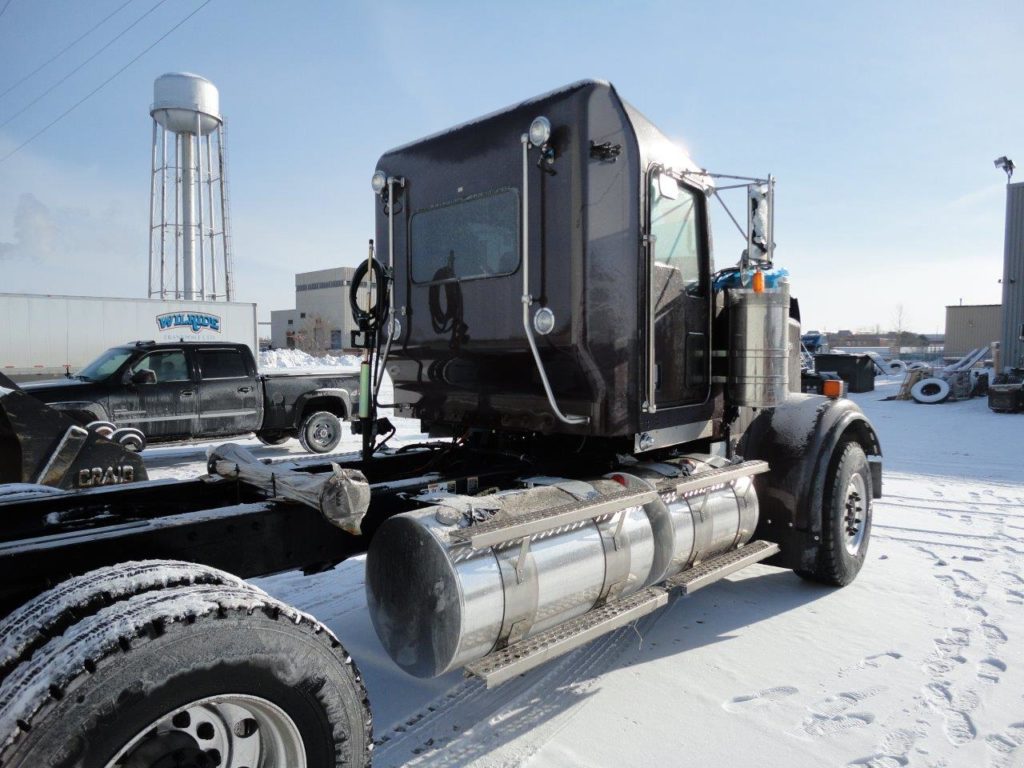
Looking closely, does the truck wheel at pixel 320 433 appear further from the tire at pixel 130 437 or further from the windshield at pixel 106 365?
the windshield at pixel 106 365

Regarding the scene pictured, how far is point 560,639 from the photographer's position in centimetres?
313

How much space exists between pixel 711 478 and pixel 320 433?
29.1 ft

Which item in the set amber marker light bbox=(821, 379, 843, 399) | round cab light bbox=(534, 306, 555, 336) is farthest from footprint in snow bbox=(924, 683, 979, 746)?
round cab light bbox=(534, 306, 555, 336)

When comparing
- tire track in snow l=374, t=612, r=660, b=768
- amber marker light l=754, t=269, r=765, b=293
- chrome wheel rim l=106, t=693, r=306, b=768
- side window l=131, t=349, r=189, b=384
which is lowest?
tire track in snow l=374, t=612, r=660, b=768

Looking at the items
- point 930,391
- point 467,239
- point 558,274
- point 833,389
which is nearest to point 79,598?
point 558,274

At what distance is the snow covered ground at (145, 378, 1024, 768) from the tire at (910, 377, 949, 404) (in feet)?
53.5

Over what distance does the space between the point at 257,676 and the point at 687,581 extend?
97.5 inches

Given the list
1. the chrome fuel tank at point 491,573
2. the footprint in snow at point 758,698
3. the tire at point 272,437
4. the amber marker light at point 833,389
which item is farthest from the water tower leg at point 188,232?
the footprint in snow at point 758,698

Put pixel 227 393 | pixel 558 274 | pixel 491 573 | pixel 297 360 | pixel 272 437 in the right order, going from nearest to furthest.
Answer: pixel 491 573
pixel 558 274
pixel 227 393
pixel 272 437
pixel 297 360

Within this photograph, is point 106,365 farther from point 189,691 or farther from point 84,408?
point 189,691

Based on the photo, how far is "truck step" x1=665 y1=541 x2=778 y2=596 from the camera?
3861mm

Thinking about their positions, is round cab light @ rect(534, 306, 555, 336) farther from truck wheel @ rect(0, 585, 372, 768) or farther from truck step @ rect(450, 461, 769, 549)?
truck wheel @ rect(0, 585, 372, 768)

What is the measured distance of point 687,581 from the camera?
388 cm

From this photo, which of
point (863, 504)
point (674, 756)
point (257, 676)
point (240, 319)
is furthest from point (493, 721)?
point (240, 319)
